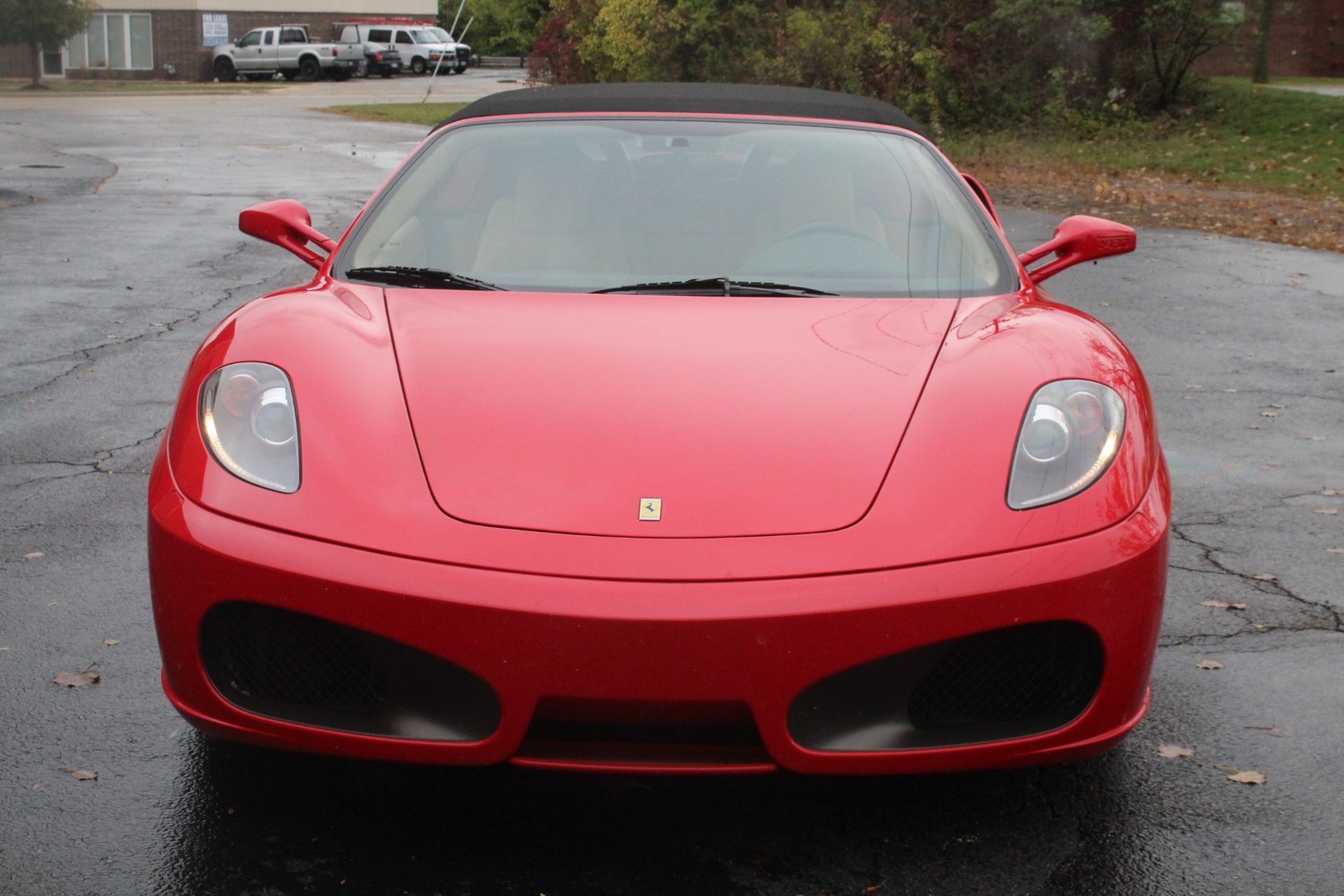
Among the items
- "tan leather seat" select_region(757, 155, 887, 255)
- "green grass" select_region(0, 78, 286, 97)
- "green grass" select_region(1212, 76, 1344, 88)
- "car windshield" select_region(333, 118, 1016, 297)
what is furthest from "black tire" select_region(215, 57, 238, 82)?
"tan leather seat" select_region(757, 155, 887, 255)

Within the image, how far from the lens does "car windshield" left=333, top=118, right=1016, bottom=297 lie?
10.9ft

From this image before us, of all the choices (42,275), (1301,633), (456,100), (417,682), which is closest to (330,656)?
(417,682)

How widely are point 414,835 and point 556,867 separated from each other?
28 cm

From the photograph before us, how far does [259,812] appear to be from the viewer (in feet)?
8.55

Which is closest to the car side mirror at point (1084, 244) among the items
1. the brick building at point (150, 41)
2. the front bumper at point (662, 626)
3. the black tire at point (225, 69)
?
the front bumper at point (662, 626)

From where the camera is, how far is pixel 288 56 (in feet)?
164

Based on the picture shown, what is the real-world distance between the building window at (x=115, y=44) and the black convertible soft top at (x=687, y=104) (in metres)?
55.7

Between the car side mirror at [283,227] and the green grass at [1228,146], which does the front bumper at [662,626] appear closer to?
the car side mirror at [283,227]

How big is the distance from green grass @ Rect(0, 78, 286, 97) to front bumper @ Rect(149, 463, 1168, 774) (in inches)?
1620

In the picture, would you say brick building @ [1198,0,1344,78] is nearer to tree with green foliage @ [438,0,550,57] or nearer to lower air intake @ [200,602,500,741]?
tree with green foliage @ [438,0,550,57]

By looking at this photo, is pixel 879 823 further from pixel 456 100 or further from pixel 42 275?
pixel 456 100

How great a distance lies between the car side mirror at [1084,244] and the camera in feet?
12.0

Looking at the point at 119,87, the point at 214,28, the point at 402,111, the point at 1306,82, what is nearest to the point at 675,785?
the point at 402,111

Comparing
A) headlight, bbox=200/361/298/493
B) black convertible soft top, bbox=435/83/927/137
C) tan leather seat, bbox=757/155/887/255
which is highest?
black convertible soft top, bbox=435/83/927/137
